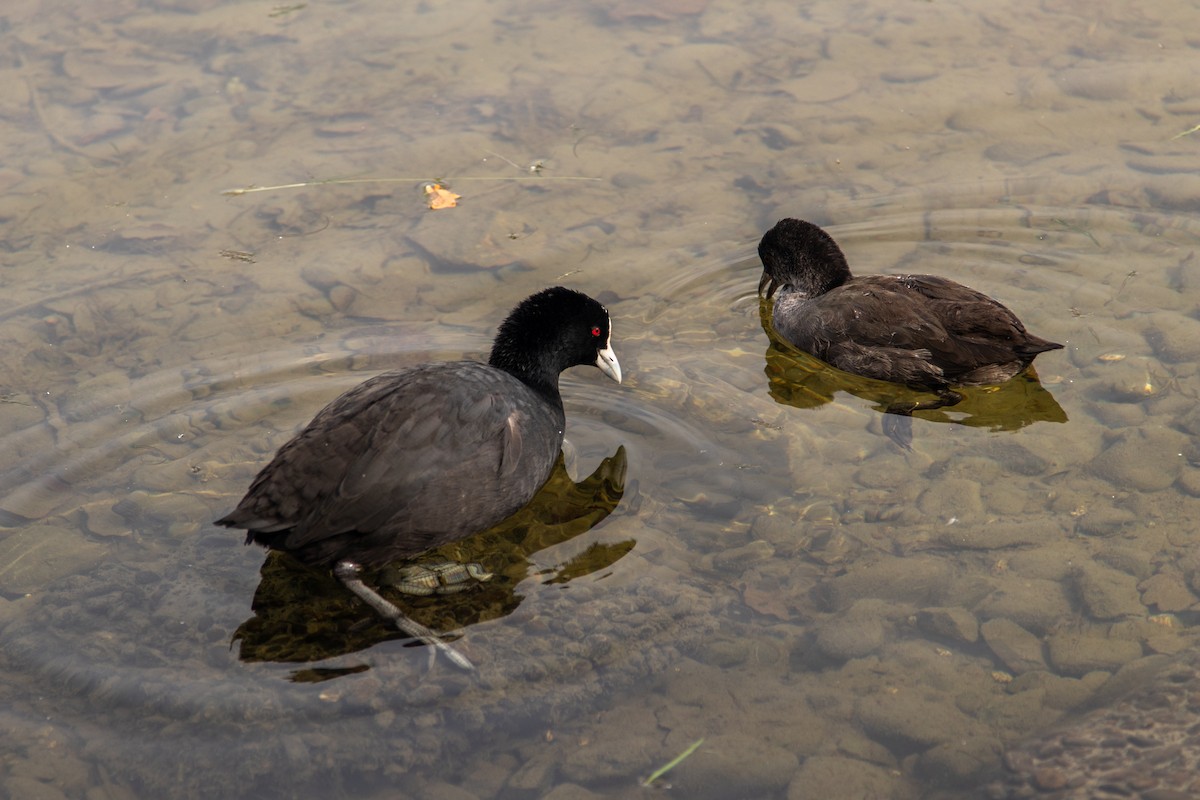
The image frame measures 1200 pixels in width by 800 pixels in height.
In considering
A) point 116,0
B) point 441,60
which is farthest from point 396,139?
point 116,0

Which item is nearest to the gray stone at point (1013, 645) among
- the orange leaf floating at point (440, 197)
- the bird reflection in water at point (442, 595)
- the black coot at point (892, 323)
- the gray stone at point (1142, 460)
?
the gray stone at point (1142, 460)

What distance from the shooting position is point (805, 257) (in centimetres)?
831

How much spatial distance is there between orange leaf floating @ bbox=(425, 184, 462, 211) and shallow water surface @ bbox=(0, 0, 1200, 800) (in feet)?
Result: 0.33

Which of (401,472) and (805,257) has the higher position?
(805,257)

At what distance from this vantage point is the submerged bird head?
8281mm

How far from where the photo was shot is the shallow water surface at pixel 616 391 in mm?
5305

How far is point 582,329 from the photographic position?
7246mm

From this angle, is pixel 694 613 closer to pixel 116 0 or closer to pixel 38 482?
pixel 38 482

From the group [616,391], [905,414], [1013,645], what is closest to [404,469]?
[616,391]

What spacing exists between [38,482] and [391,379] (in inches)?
83.4

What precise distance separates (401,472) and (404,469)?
21mm

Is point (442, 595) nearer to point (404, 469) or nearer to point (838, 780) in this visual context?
point (404, 469)

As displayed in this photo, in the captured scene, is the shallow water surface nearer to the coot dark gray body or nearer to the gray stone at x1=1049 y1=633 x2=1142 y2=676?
the gray stone at x1=1049 y1=633 x2=1142 y2=676

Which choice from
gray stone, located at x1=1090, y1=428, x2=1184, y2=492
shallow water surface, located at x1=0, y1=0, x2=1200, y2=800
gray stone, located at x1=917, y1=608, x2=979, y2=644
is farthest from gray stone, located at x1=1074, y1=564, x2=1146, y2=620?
gray stone, located at x1=1090, y1=428, x2=1184, y2=492
